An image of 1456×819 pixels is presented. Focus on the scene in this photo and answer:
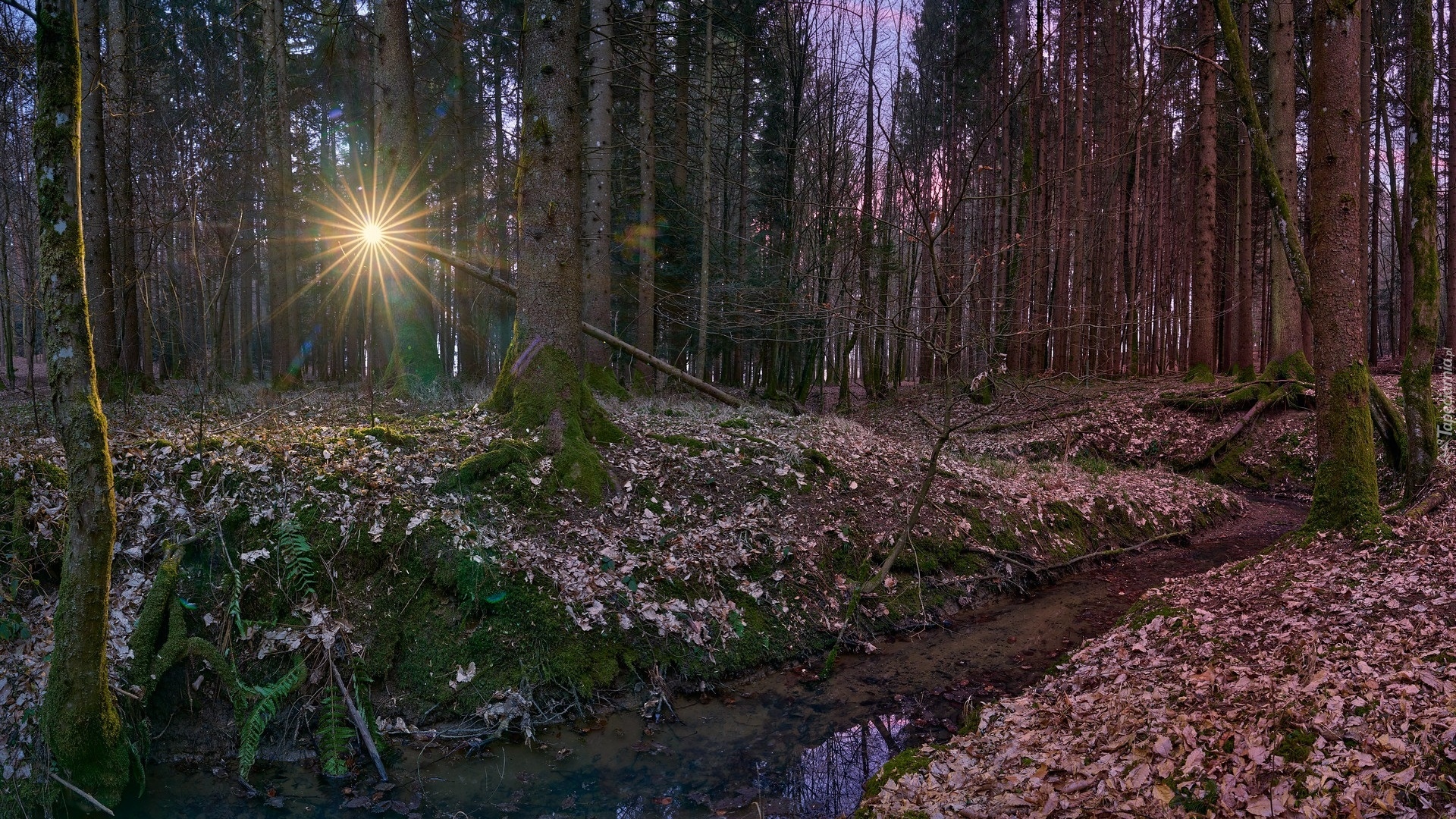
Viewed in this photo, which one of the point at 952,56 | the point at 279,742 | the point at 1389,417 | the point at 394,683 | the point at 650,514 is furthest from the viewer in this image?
the point at 952,56

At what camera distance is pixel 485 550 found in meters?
5.78

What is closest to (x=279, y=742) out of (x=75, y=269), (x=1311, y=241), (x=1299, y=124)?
(x=75, y=269)

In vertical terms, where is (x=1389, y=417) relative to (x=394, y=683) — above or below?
above

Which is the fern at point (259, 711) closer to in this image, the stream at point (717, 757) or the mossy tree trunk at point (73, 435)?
the stream at point (717, 757)

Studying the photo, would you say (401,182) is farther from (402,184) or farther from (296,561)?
(296,561)

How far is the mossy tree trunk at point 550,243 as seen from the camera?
7445 mm

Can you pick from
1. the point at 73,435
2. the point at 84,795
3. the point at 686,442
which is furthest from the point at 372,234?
the point at 84,795

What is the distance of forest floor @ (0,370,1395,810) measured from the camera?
498 cm

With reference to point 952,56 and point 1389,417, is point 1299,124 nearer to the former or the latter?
point 952,56

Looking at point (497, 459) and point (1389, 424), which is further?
point (1389, 424)

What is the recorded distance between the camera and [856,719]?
17.4ft

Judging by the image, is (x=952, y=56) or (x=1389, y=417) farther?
(x=952, y=56)

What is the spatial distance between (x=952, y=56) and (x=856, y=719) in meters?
22.8

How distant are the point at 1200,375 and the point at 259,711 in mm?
19120
